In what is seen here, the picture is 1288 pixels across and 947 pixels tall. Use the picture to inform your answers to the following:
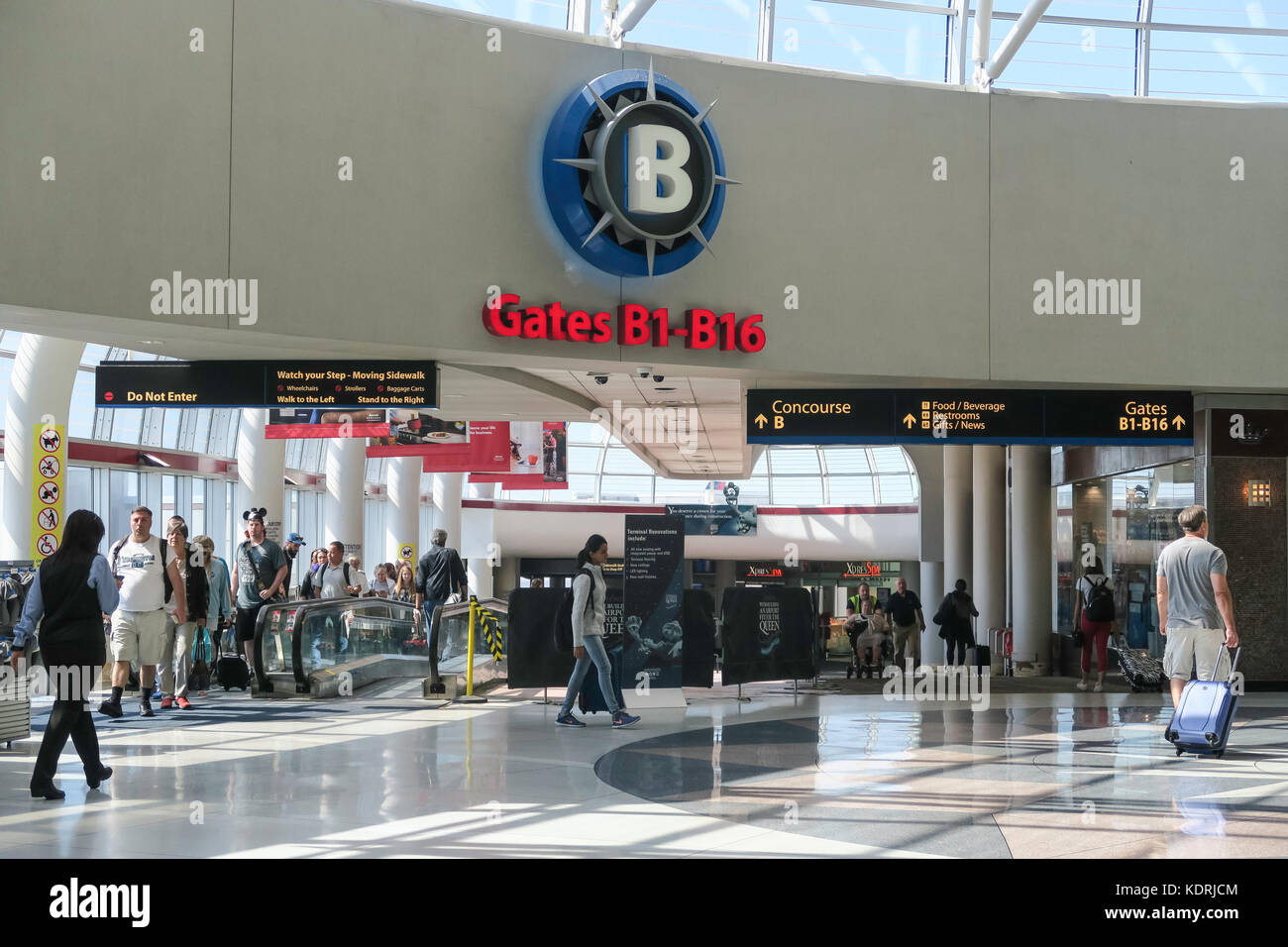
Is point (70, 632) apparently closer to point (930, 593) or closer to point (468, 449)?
point (468, 449)

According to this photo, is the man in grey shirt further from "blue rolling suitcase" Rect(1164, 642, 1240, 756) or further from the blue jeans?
the blue jeans

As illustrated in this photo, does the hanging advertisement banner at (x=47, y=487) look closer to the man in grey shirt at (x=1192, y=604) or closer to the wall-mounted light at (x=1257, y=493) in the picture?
the man in grey shirt at (x=1192, y=604)

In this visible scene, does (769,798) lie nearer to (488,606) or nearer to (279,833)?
(279,833)

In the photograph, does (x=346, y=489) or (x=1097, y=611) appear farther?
(x=346, y=489)

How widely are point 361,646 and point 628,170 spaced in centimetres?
606

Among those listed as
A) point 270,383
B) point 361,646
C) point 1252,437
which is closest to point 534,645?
point 361,646

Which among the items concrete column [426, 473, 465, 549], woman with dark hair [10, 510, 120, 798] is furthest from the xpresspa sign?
concrete column [426, 473, 465, 549]

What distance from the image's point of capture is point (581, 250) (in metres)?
12.2

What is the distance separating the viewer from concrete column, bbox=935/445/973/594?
26.8 m

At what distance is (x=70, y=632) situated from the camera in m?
7.14

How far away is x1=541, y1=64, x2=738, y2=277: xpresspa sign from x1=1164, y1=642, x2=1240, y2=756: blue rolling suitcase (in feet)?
20.6

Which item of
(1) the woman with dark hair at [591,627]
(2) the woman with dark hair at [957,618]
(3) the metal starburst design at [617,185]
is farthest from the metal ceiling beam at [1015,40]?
(2) the woman with dark hair at [957,618]

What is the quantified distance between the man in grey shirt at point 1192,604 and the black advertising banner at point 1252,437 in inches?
224
